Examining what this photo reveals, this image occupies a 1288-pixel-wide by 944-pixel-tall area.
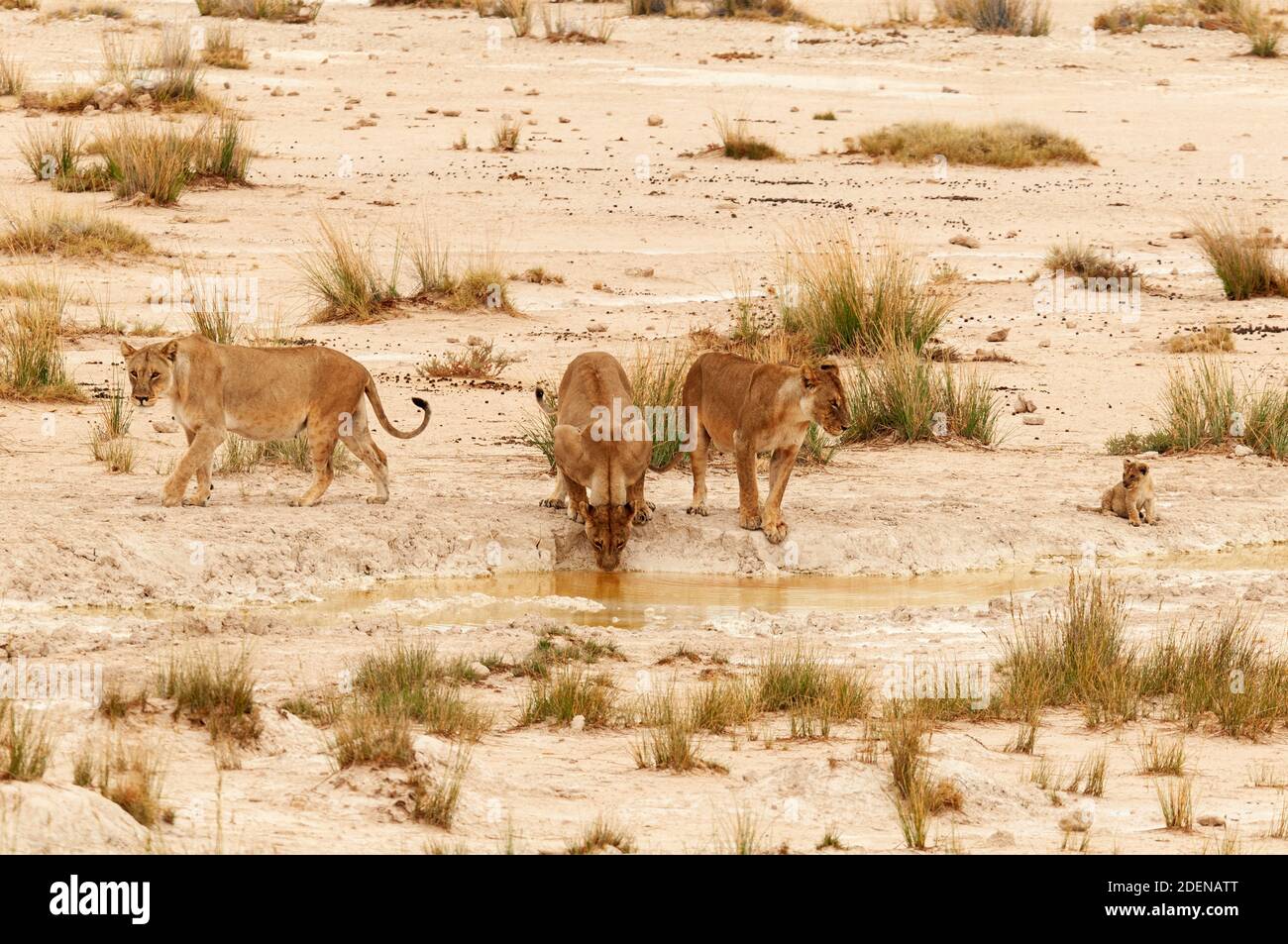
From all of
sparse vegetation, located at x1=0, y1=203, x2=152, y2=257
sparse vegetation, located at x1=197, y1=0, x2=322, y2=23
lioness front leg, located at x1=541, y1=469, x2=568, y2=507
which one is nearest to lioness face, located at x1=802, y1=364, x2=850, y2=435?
lioness front leg, located at x1=541, y1=469, x2=568, y2=507

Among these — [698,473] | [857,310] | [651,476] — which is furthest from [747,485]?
[857,310]

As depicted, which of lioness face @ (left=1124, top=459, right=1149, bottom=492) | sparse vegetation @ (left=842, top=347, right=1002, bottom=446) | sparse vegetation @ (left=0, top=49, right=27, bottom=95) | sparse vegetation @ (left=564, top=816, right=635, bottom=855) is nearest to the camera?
sparse vegetation @ (left=564, top=816, right=635, bottom=855)

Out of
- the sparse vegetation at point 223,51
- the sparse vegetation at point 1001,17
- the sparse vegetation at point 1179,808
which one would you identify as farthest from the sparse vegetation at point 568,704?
the sparse vegetation at point 1001,17

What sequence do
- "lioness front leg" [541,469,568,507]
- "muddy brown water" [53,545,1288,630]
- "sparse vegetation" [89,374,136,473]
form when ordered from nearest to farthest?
"muddy brown water" [53,545,1288,630], "lioness front leg" [541,469,568,507], "sparse vegetation" [89,374,136,473]

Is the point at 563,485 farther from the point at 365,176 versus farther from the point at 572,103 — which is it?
the point at 572,103

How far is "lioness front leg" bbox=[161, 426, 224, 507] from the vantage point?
10750 millimetres

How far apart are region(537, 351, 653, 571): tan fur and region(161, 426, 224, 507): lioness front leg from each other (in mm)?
1896

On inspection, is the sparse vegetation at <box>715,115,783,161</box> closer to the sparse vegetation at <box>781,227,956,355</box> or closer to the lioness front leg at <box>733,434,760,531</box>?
the sparse vegetation at <box>781,227,956,355</box>

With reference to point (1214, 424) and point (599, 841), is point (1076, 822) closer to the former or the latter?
point (599, 841)

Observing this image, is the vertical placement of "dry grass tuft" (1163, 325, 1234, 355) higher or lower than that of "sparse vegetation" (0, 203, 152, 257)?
lower

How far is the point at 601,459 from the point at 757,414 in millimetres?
1051

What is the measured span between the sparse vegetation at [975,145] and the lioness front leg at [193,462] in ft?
47.8

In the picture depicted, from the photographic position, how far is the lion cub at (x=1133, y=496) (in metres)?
11.8

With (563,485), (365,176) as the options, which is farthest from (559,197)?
(563,485)
